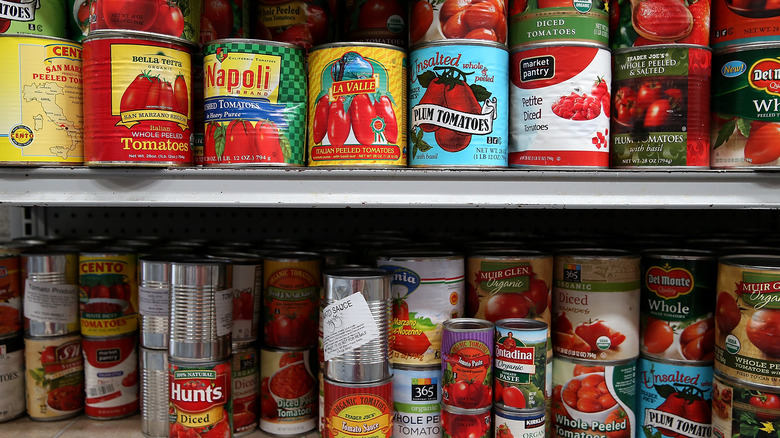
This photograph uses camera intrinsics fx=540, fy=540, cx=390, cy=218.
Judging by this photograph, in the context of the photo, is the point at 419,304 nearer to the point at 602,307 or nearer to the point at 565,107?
the point at 602,307

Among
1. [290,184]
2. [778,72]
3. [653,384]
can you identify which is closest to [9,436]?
[290,184]

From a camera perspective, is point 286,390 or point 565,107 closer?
point 565,107

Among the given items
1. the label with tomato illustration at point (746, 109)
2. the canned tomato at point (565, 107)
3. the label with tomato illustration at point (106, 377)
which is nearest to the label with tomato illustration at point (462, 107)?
the canned tomato at point (565, 107)

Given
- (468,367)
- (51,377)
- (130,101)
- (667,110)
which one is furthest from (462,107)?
(51,377)

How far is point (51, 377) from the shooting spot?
144cm

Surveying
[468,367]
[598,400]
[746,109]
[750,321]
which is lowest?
Answer: [598,400]

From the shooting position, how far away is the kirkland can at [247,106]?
Answer: 1125 millimetres

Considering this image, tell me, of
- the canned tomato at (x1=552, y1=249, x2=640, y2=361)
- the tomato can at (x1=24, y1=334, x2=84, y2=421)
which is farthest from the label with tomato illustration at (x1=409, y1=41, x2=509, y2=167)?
the tomato can at (x1=24, y1=334, x2=84, y2=421)

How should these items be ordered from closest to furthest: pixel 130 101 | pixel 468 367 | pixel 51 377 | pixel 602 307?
pixel 130 101 < pixel 468 367 < pixel 602 307 < pixel 51 377

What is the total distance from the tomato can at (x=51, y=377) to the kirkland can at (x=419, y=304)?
2.92 feet

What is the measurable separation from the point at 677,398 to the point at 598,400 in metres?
0.19

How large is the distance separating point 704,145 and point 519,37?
0.46 metres

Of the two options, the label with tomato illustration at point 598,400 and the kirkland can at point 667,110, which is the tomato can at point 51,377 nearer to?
the label with tomato illustration at point 598,400

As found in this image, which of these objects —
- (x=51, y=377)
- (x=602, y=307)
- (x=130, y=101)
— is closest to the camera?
(x=130, y=101)
